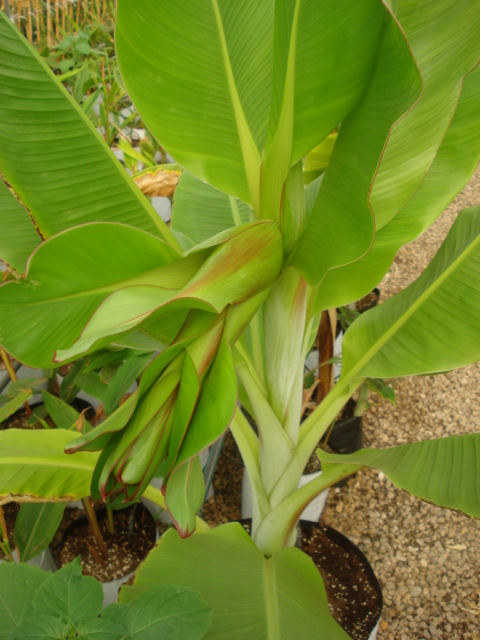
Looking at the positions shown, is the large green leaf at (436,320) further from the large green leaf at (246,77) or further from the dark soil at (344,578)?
the dark soil at (344,578)

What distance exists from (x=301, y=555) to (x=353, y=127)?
548 mm

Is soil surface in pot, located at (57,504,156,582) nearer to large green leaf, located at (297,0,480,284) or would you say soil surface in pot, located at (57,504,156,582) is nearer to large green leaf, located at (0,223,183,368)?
large green leaf, located at (0,223,183,368)

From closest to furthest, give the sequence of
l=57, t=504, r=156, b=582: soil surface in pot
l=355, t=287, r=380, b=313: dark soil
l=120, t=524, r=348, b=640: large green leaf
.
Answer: l=120, t=524, r=348, b=640: large green leaf < l=57, t=504, r=156, b=582: soil surface in pot < l=355, t=287, r=380, b=313: dark soil

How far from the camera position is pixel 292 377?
74cm

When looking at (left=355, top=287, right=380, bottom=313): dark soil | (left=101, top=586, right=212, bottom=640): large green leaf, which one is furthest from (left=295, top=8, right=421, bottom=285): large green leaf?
(left=355, top=287, right=380, bottom=313): dark soil

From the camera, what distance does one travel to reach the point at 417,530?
1.36m

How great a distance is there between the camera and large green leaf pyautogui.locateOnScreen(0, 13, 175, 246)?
54cm

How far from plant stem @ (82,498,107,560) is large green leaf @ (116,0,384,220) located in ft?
1.92

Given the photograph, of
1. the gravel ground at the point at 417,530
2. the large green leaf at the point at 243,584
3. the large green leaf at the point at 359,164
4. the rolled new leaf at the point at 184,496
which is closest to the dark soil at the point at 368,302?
the gravel ground at the point at 417,530

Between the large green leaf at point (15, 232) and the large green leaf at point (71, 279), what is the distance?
0.42ft

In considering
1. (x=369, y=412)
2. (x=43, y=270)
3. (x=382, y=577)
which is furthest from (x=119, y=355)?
(x=369, y=412)

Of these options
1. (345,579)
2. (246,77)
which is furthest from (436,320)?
(345,579)

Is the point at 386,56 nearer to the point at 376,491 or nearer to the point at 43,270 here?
the point at 43,270

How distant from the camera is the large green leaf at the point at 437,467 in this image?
53 centimetres
